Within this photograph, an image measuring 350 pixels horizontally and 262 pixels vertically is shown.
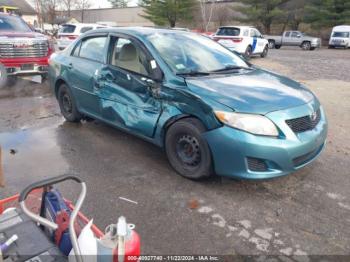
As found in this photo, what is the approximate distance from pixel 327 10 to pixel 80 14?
4384 centimetres

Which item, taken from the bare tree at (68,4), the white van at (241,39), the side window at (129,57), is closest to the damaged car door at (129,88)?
the side window at (129,57)

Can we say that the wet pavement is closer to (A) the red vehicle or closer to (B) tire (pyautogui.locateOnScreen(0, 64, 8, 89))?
(B) tire (pyautogui.locateOnScreen(0, 64, 8, 89))

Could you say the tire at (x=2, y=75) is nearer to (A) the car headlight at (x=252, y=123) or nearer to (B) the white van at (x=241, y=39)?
(A) the car headlight at (x=252, y=123)

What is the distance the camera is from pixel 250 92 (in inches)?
134

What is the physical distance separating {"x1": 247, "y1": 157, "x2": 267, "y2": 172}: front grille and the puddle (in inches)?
84.9

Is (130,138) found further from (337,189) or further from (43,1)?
(43,1)

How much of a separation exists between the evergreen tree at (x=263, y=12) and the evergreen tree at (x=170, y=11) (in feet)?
22.1

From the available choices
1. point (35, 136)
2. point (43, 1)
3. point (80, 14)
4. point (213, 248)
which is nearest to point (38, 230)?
point (213, 248)

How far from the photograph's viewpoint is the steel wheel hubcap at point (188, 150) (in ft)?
11.3

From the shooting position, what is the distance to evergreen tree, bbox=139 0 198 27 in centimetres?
4097

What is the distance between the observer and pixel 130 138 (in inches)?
193

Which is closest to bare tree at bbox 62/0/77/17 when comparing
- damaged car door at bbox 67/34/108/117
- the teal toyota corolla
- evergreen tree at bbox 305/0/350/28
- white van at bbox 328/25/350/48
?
evergreen tree at bbox 305/0/350/28

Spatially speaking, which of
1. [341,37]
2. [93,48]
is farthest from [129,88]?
[341,37]

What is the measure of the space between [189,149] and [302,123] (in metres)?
1.20
